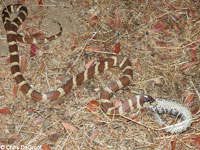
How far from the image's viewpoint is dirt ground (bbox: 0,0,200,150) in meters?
4.28

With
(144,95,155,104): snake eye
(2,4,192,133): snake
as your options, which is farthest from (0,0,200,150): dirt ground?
(144,95,155,104): snake eye

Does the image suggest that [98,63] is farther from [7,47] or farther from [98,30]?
[7,47]

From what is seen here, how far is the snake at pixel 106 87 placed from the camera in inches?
177

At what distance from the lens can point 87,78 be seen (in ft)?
16.6

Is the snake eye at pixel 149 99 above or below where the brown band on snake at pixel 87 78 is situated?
below

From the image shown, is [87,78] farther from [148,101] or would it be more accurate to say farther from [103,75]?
[148,101]

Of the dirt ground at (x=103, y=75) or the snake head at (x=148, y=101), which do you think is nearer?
the dirt ground at (x=103, y=75)

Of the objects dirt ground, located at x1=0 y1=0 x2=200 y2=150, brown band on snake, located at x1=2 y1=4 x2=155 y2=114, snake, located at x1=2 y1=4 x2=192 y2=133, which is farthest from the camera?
brown band on snake, located at x1=2 y1=4 x2=155 y2=114

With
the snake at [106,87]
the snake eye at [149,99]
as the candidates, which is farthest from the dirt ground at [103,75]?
the snake eye at [149,99]

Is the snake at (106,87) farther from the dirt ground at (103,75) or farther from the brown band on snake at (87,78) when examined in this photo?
the dirt ground at (103,75)

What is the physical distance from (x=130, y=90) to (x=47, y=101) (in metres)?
1.61

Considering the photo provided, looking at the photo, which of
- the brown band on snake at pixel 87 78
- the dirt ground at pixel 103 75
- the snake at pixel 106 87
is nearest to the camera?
the dirt ground at pixel 103 75

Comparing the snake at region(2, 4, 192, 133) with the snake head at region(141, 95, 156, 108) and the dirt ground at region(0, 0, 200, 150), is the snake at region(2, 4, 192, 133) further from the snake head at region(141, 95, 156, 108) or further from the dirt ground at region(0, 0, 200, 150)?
the dirt ground at region(0, 0, 200, 150)

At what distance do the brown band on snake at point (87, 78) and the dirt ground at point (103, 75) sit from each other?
0.13 meters
